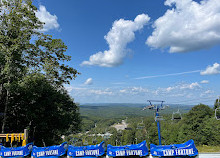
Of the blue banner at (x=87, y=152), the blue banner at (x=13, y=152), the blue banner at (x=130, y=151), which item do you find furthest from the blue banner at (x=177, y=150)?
the blue banner at (x=13, y=152)

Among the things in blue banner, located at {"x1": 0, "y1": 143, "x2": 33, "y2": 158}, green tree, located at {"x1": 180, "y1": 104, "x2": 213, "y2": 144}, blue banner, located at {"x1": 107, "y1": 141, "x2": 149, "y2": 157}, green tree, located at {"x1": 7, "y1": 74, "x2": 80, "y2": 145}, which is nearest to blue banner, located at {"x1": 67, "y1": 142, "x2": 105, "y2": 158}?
blue banner, located at {"x1": 107, "y1": 141, "x2": 149, "y2": 157}

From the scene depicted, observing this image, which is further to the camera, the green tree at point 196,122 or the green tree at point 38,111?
the green tree at point 196,122

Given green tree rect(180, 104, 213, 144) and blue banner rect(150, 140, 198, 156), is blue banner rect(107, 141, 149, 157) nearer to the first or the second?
blue banner rect(150, 140, 198, 156)

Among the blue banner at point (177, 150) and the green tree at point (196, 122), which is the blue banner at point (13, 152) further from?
the green tree at point (196, 122)

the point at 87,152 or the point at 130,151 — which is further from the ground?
the point at 130,151

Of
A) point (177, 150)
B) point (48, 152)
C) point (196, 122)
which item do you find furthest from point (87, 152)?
point (196, 122)

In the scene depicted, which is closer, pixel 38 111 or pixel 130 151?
pixel 130 151

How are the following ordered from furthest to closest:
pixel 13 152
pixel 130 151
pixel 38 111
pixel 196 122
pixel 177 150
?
pixel 196 122, pixel 38 111, pixel 13 152, pixel 130 151, pixel 177 150

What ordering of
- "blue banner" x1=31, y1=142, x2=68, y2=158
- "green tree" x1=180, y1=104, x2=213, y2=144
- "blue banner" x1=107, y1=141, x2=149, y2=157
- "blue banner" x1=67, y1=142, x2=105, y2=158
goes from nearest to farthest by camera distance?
"blue banner" x1=107, y1=141, x2=149, y2=157 → "blue banner" x1=67, y1=142, x2=105, y2=158 → "blue banner" x1=31, y1=142, x2=68, y2=158 → "green tree" x1=180, y1=104, x2=213, y2=144

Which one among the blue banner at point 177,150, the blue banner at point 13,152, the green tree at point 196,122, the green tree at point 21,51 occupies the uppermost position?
the green tree at point 21,51

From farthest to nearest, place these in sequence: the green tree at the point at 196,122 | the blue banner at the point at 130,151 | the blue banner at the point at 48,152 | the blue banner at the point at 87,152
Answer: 1. the green tree at the point at 196,122
2. the blue banner at the point at 48,152
3. the blue banner at the point at 87,152
4. the blue banner at the point at 130,151

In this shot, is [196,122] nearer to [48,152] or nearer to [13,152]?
[48,152]

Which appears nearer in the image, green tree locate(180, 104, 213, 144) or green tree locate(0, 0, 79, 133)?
green tree locate(0, 0, 79, 133)

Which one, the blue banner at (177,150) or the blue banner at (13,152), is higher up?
the blue banner at (177,150)
